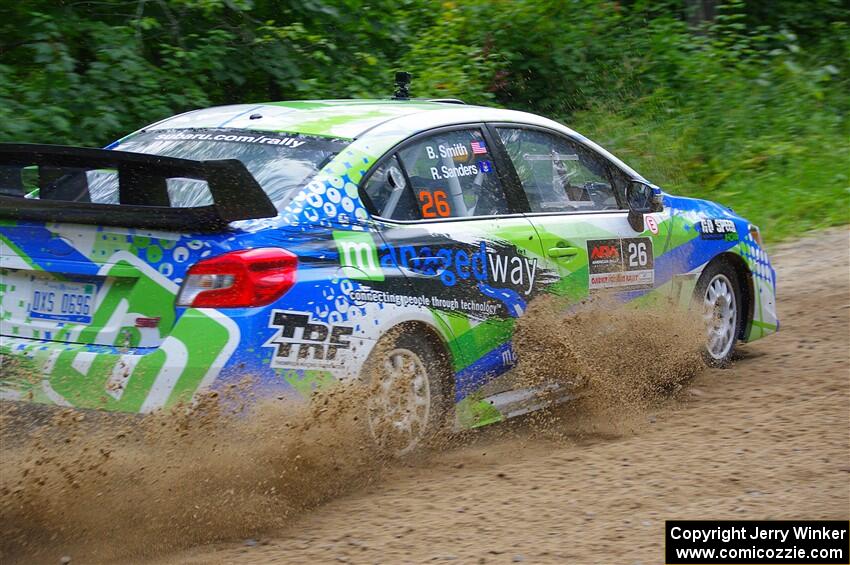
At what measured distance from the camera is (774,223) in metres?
10.4

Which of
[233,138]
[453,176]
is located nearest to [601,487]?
[453,176]

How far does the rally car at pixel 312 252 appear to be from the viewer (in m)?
4.43

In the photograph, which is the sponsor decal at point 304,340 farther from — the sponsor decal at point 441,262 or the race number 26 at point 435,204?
the race number 26 at point 435,204

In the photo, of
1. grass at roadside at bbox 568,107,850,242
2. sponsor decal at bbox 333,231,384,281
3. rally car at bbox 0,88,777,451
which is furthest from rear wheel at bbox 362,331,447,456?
grass at roadside at bbox 568,107,850,242

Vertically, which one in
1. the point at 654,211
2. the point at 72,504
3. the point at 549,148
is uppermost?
the point at 549,148

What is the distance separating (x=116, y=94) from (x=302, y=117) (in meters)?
3.86

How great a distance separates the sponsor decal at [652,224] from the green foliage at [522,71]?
4.03m

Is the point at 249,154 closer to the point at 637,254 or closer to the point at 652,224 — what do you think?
the point at 637,254

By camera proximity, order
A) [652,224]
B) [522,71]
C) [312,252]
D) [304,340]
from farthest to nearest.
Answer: [522,71], [652,224], [312,252], [304,340]

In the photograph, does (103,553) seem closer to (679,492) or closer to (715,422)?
(679,492)

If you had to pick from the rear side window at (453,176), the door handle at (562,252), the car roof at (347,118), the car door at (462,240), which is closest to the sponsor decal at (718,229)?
the door handle at (562,252)

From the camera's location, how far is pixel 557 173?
623 centimetres

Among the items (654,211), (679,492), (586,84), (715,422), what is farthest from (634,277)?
(586,84)

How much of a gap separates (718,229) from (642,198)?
74 cm
